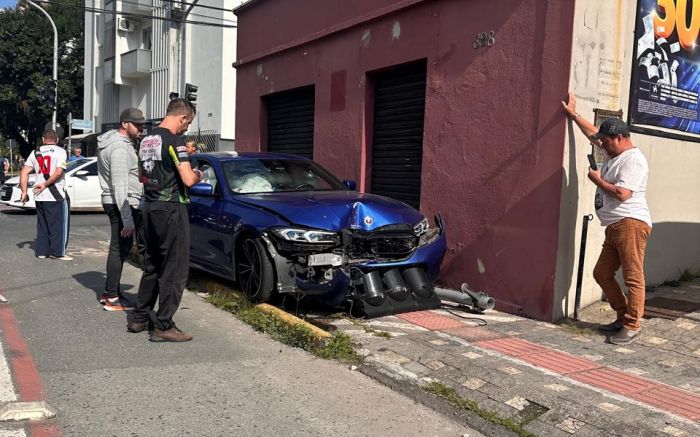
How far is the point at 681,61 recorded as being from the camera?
6.37m

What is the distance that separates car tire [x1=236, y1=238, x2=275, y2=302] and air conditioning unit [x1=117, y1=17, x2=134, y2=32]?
26608 mm

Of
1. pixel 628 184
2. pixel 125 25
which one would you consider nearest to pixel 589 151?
pixel 628 184

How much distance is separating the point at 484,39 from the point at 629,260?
2.82 meters

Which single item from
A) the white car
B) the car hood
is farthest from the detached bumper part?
the white car

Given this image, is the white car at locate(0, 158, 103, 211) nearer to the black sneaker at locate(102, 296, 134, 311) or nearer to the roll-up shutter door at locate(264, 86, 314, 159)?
the roll-up shutter door at locate(264, 86, 314, 159)

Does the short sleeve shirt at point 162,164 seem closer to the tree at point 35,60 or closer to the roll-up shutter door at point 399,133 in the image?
the roll-up shutter door at point 399,133

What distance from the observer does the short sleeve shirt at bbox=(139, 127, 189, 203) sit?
4621mm

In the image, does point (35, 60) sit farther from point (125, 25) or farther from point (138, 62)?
point (138, 62)

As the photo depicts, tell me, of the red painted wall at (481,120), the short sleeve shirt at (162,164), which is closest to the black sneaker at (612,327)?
the red painted wall at (481,120)

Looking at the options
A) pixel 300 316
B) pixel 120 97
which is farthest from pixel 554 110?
pixel 120 97

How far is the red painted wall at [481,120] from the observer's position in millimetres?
5645

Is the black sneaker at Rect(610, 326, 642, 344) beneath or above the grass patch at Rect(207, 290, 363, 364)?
above

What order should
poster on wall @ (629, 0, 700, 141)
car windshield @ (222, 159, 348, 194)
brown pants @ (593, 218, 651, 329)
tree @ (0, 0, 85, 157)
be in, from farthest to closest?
1. tree @ (0, 0, 85, 157)
2. car windshield @ (222, 159, 348, 194)
3. poster on wall @ (629, 0, 700, 141)
4. brown pants @ (593, 218, 651, 329)

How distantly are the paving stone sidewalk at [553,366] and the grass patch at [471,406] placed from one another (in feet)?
0.12
